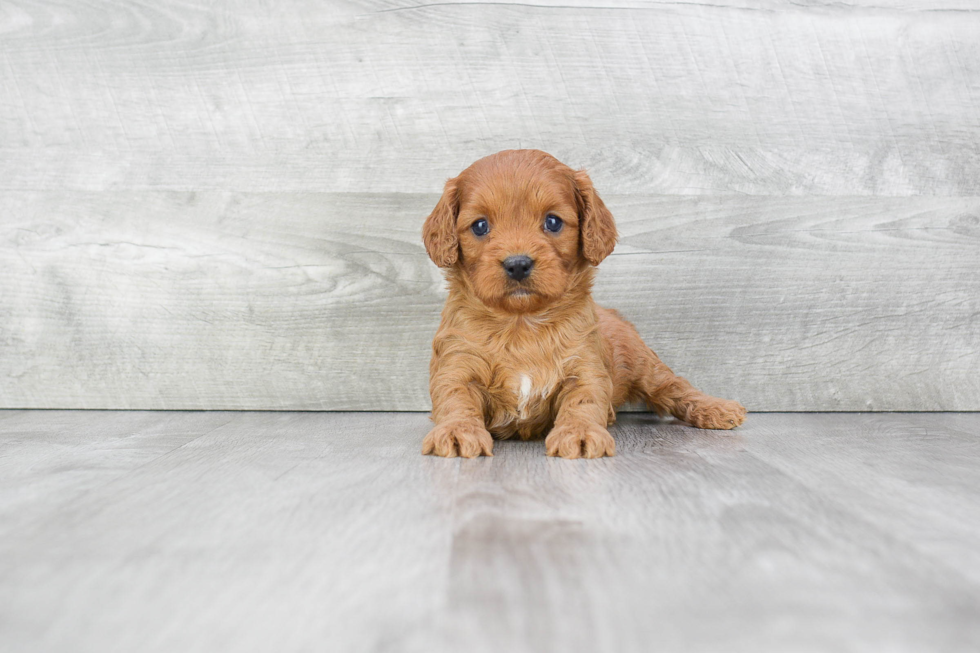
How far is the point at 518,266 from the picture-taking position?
72.5 inches

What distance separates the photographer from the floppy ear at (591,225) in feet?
6.61

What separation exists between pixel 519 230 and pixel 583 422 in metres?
0.52

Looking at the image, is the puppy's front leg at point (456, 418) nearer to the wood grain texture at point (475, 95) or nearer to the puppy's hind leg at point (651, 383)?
the puppy's hind leg at point (651, 383)

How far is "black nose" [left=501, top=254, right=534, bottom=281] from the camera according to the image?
1844mm

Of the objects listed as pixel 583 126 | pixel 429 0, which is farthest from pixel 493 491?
pixel 429 0

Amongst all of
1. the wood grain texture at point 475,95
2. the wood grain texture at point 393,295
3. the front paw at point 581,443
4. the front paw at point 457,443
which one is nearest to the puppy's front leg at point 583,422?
the front paw at point 581,443

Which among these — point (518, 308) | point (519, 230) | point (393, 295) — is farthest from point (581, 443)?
point (393, 295)

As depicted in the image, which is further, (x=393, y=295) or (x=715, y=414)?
(x=393, y=295)

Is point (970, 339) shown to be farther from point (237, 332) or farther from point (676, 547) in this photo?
point (237, 332)

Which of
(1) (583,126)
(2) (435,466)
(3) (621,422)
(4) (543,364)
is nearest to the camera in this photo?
(2) (435,466)

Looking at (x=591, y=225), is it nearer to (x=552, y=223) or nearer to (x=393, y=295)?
(x=552, y=223)

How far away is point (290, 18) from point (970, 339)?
278 centimetres

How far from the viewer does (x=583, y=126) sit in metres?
2.72

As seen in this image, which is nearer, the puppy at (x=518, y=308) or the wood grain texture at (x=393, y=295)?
the puppy at (x=518, y=308)
